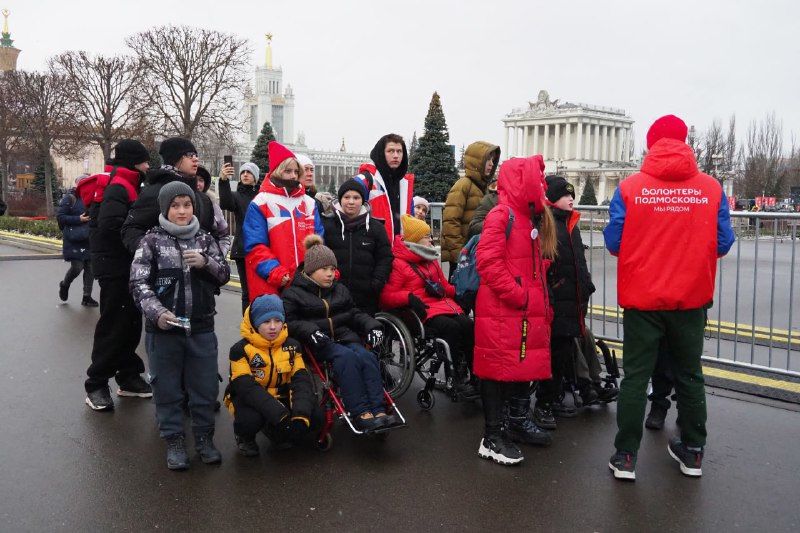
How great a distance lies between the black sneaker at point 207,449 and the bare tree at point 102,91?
3883 cm

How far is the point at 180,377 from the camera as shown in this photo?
4777 millimetres

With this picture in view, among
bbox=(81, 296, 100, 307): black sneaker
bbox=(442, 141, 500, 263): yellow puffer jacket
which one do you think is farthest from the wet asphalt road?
bbox=(81, 296, 100, 307): black sneaker

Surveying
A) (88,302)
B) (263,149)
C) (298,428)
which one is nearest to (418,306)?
(298,428)

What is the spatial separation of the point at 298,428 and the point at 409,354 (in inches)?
47.2

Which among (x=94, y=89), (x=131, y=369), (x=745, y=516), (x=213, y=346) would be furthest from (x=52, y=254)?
(x=94, y=89)

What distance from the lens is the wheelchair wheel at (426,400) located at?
5.71 meters

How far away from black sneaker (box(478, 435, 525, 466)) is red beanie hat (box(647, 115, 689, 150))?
2.06 meters

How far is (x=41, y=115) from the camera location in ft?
137

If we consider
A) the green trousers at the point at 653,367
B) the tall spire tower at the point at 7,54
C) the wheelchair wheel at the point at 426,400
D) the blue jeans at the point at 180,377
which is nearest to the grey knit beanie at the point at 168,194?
the blue jeans at the point at 180,377

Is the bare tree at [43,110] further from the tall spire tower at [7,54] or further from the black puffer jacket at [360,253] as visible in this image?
the tall spire tower at [7,54]

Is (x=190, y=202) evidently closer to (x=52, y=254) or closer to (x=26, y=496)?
(x=26, y=496)

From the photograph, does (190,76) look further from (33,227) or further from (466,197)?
(466,197)

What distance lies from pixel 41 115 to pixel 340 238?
138 ft

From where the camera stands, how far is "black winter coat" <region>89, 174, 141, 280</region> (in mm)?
5594
